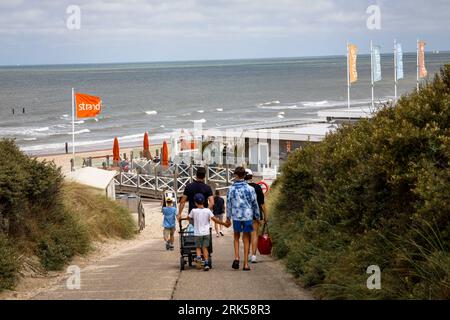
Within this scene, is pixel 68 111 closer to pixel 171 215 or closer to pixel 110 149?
pixel 110 149

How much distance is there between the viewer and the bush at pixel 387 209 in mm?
7074

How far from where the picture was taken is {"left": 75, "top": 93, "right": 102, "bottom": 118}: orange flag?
102 ft

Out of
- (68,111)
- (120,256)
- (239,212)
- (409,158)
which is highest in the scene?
(68,111)

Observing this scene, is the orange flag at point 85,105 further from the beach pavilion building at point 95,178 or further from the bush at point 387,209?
the bush at point 387,209

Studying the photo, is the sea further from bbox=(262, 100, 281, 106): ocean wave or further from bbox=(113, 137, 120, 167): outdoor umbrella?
bbox=(113, 137, 120, 167): outdoor umbrella

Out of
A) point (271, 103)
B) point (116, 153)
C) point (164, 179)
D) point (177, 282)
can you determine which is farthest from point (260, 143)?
point (271, 103)

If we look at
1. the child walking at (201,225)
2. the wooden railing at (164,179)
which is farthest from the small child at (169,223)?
the wooden railing at (164,179)

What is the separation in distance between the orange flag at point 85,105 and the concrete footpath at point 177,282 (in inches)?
741

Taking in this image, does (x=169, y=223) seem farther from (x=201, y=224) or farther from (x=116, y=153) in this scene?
(x=116, y=153)

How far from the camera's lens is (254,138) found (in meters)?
34.4

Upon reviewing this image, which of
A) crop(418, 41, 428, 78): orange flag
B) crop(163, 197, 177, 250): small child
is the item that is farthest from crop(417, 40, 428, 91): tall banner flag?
crop(163, 197, 177, 250): small child

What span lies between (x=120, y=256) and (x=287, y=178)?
3506 millimetres
